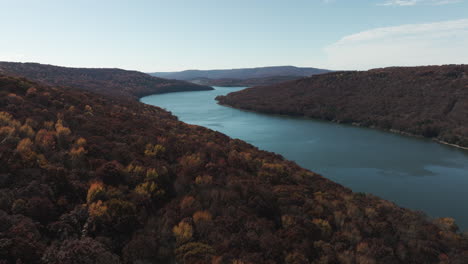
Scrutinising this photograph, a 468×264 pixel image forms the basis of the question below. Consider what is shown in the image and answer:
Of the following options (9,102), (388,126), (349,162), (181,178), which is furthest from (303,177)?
(388,126)

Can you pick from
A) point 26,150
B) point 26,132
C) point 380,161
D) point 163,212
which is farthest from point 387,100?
point 26,150

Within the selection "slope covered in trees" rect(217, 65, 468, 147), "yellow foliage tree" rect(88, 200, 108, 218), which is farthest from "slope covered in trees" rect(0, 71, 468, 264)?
"slope covered in trees" rect(217, 65, 468, 147)

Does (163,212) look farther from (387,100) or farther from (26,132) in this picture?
(387,100)

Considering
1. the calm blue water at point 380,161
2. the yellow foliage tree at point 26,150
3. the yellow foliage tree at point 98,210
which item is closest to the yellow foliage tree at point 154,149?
the yellow foliage tree at point 26,150

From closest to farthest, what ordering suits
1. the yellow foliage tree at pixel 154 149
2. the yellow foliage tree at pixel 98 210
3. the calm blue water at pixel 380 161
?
the yellow foliage tree at pixel 98 210, the yellow foliage tree at pixel 154 149, the calm blue water at pixel 380 161

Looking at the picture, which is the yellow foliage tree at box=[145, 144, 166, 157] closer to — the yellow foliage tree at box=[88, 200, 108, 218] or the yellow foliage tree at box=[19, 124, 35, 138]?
the yellow foliage tree at box=[19, 124, 35, 138]

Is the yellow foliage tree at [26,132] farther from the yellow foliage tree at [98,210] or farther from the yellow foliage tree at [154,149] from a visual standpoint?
the yellow foliage tree at [98,210]
